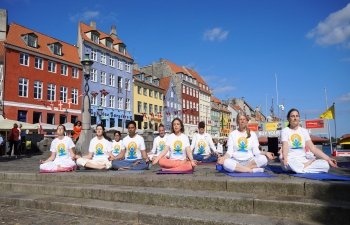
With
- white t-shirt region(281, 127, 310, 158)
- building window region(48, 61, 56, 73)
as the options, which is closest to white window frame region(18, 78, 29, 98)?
building window region(48, 61, 56, 73)

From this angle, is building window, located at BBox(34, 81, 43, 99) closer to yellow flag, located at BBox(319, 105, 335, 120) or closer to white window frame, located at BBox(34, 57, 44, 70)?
white window frame, located at BBox(34, 57, 44, 70)

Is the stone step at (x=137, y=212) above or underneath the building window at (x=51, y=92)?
underneath

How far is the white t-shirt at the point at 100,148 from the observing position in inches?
322

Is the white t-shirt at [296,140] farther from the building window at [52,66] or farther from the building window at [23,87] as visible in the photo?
the building window at [52,66]

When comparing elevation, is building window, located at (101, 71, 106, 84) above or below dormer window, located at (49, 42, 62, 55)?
below

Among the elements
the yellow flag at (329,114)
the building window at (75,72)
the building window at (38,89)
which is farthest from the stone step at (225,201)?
the building window at (75,72)

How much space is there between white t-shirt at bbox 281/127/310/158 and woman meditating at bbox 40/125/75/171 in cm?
545

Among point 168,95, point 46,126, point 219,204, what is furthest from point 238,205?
point 168,95

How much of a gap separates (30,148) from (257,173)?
1905 centimetres

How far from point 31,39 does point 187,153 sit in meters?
31.0

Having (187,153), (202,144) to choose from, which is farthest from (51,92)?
(187,153)

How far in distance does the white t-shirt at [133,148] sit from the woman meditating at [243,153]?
2.71m

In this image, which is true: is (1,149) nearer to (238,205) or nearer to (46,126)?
(46,126)

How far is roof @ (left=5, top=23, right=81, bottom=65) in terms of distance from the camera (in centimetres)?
3046
